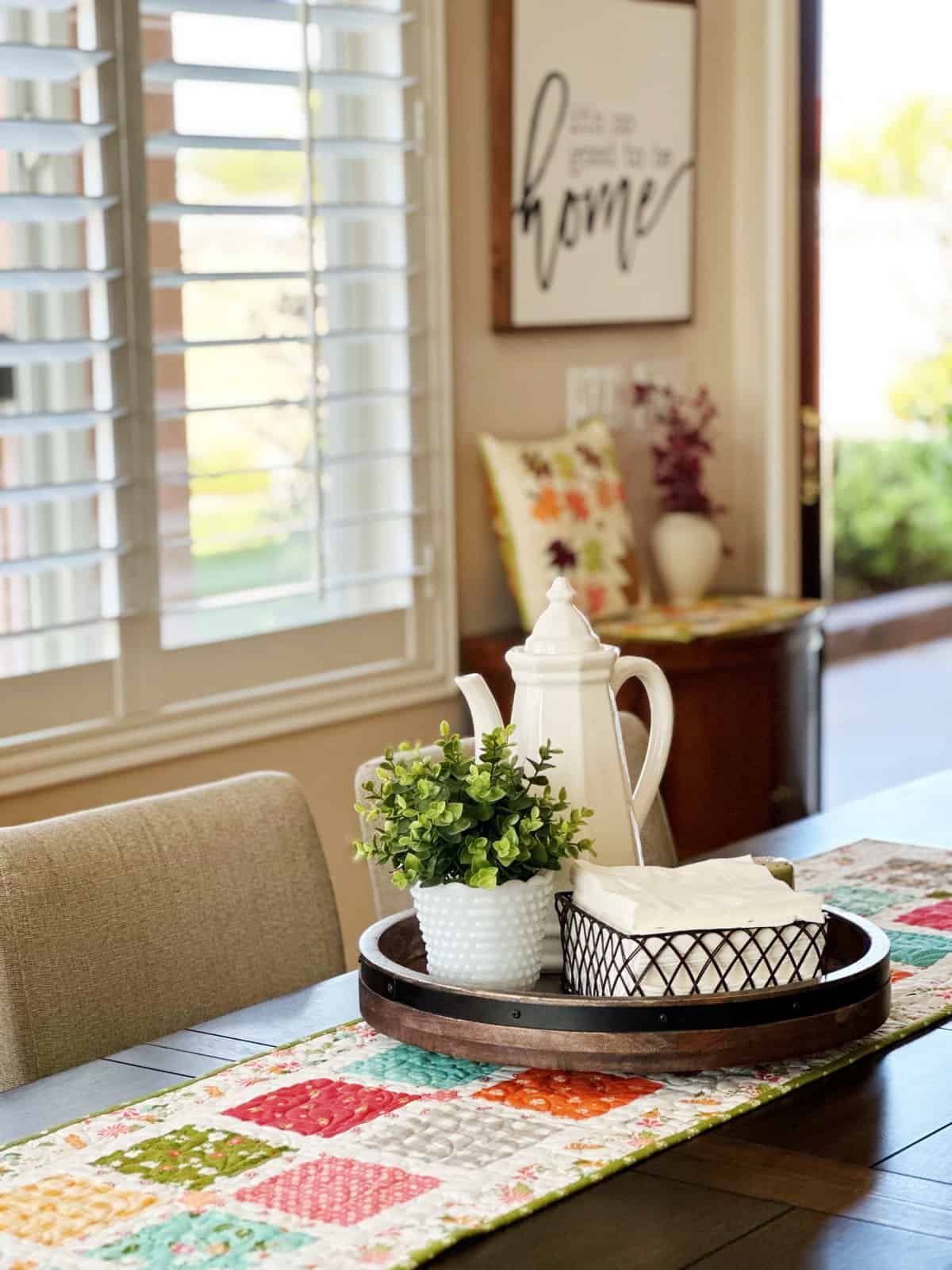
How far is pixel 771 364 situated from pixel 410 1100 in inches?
110

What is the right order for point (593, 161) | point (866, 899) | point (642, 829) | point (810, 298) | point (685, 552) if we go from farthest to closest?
point (810, 298), point (685, 552), point (593, 161), point (642, 829), point (866, 899)

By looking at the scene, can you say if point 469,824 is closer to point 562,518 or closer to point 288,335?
point 288,335

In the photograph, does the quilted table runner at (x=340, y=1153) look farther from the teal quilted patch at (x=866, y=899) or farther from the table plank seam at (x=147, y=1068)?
the teal quilted patch at (x=866, y=899)

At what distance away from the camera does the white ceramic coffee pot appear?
56.4 inches

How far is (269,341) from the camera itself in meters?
2.84

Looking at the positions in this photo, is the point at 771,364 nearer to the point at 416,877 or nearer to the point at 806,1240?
the point at 416,877

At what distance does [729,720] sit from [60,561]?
1241 mm

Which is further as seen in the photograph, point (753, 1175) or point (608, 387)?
point (608, 387)

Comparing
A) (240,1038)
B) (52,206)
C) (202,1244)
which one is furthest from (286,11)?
(202,1244)

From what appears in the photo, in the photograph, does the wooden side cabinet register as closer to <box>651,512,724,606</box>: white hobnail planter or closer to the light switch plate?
<box>651,512,724,606</box>: white hobnail planter

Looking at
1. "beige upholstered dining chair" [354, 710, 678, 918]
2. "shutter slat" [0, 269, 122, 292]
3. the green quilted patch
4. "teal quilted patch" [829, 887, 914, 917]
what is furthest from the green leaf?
"shutter slat" [0, 269, 122, 292]

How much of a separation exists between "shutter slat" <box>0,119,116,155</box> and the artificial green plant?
4.73 ft

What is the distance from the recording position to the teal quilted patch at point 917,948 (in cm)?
161

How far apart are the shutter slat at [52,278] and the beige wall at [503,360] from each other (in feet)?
2.25
